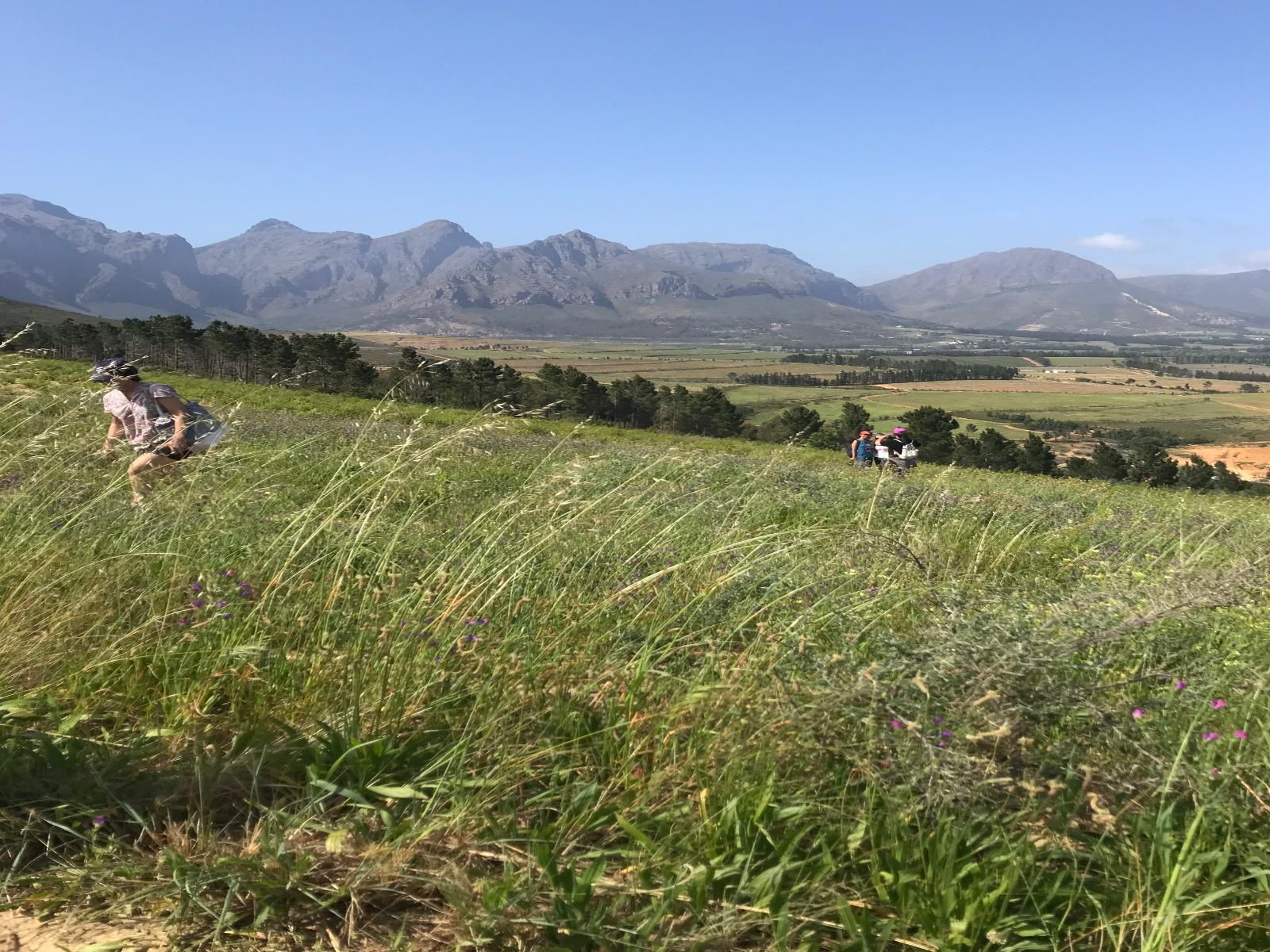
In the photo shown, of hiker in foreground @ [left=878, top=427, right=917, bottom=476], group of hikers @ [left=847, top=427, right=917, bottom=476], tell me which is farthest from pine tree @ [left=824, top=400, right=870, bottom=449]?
hiker in foreground @ [left=878, top=427, right=917, bottom=476]

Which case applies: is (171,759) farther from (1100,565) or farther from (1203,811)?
(1100,565)

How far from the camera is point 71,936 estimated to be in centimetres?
223

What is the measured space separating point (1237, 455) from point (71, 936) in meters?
86.0

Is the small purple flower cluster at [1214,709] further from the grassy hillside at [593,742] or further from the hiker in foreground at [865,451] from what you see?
the hiker in foreground at [865,451]

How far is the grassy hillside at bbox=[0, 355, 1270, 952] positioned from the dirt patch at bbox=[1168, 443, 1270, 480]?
65013mm

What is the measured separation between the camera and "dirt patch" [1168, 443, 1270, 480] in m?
60.0

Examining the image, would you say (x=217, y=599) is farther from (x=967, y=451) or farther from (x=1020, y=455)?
(x=967, y=451)

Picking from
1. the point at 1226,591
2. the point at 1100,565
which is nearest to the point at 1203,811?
the point at 1226,591

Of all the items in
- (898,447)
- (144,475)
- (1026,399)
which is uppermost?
(144,475)

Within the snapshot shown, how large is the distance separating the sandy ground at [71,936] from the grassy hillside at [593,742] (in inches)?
2.8

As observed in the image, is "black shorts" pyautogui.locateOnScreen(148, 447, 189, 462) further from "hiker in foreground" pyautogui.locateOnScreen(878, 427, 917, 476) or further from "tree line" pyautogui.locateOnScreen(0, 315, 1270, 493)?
"tree line" pyautogui.locateOnScreen(0, 315, 1270, 493)

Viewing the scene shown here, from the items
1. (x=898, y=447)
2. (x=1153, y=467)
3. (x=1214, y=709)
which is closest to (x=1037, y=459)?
(x=1153, y=467)

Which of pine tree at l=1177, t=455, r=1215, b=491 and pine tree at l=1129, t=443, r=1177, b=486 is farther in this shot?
pine tree at l=1129, t=443, r=1177, b=486

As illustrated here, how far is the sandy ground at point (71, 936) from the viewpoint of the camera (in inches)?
86.2
